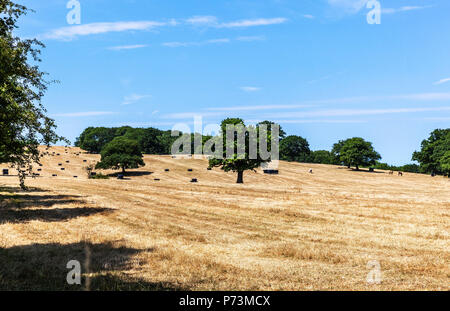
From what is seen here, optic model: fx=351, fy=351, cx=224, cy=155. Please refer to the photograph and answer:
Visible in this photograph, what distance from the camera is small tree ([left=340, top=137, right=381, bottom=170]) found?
120 m

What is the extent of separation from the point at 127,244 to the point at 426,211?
A: 947 inches

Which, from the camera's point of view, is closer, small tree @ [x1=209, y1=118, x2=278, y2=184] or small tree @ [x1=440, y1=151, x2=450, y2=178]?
small tree @ [x1=209, y1=118, x2=278, y2=184]

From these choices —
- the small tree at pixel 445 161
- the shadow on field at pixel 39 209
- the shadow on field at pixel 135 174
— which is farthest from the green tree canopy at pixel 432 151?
the shadow on field at pixel 39 209

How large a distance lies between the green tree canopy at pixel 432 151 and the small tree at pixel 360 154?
43.8 feet

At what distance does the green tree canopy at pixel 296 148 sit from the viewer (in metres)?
181

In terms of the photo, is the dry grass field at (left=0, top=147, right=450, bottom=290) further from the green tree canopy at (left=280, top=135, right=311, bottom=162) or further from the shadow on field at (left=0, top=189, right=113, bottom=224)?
the green tree canopy at (left=280, top=135, right=311, bottom=162)

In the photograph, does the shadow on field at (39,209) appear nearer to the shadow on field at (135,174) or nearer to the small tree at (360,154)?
the shadow on field at (135,174)

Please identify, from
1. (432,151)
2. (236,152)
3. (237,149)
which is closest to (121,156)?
(236,152)

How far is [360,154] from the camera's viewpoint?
394 feet

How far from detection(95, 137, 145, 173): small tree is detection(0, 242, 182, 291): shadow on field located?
7472 centimetres

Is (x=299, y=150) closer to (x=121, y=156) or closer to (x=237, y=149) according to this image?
(x=121, y=156)

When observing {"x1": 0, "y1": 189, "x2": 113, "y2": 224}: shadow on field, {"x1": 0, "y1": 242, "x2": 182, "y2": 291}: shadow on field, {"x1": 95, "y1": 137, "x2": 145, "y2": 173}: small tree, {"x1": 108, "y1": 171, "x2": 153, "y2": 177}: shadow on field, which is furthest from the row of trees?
{"x1": 0, "y1": 242, "x2": 182, "y2": 291}: shadow on field

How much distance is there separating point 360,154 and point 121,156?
259ft
